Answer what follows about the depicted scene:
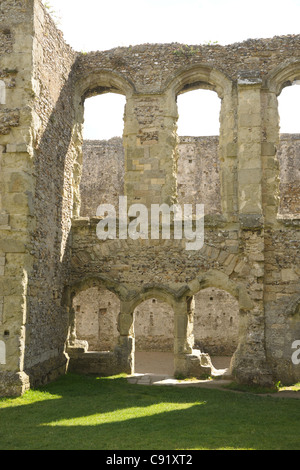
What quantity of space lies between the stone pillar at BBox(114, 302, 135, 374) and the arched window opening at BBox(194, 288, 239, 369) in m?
6.30

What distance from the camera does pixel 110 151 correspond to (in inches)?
785

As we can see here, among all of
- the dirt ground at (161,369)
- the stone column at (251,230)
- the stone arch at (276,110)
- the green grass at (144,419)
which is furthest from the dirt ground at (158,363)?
the stone arch at (276,110)

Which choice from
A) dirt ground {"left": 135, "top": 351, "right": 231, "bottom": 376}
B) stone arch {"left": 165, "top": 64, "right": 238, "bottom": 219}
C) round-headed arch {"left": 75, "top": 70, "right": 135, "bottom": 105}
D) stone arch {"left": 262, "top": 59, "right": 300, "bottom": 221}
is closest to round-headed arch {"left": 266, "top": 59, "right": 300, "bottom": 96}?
stone arch {"left": 262, "top": 59, "right": 300, "bottom": 221}

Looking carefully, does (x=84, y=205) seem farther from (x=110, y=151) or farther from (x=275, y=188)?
(x=275, y=188)

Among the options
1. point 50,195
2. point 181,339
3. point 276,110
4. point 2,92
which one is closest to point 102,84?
point 2,92

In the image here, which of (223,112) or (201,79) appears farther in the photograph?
(201,79)

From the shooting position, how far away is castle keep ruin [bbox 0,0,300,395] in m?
9.34

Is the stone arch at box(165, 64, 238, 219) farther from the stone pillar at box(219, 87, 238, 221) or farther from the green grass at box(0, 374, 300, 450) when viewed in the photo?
the green grass at box(0, 374, 300, 450)

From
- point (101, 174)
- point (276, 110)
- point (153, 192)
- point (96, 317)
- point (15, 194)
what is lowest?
point (96, 317)

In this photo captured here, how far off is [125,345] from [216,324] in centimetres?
690

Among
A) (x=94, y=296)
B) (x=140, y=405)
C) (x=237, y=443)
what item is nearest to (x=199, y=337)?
(x=94, y=296)

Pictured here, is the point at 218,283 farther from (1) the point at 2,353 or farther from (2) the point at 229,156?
(1) the point at 2,353

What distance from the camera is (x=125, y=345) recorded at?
36.0 ft

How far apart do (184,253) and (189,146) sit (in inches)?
369
